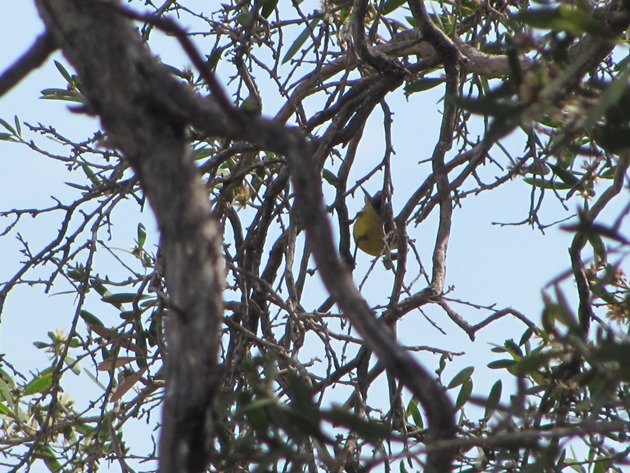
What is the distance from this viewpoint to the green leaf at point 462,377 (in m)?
2.83

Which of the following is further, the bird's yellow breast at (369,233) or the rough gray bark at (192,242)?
the bird's yellow breast at (369,233)

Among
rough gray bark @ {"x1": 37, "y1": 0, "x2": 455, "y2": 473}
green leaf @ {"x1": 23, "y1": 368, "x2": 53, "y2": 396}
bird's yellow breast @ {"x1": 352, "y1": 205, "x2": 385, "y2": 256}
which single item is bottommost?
rough gray bark @ {"x1": 37, "y1": 0, "x2": 455, "y2": 473}

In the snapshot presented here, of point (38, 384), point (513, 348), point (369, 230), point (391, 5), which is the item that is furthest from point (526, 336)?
point (369, 230)

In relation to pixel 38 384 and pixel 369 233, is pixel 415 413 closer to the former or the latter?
pixel 38 384

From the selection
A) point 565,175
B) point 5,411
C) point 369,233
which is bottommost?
point 5,411

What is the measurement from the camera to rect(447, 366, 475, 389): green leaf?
2.83 m

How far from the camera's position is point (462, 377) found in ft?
9.27

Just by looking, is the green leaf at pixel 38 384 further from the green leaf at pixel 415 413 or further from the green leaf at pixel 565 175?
the green leaf at pixel 565 175

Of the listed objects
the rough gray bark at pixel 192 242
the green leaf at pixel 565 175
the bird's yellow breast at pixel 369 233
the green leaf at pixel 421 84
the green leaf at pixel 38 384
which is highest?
the bird's yellow breast at pixel 369 233

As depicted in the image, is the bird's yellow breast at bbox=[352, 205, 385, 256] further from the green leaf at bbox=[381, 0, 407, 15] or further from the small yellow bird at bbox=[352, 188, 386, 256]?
the green leaf at bbox=[381, 0, 407, 15]

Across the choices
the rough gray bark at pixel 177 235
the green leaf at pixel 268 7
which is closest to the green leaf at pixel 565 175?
the green leaf at pixel 268 7

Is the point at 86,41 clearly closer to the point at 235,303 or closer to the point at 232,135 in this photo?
the point at 232,135

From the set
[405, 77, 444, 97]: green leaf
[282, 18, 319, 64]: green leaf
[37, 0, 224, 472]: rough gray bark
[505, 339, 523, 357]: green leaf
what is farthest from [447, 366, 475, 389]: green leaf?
[37, 0, 224, 472]: rough gray bark

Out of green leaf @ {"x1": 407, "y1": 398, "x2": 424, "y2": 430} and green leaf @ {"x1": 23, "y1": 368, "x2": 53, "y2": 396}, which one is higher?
green leaf @ {"x1": 23, "y1": 368, "x2": 53, "y2": 396}
